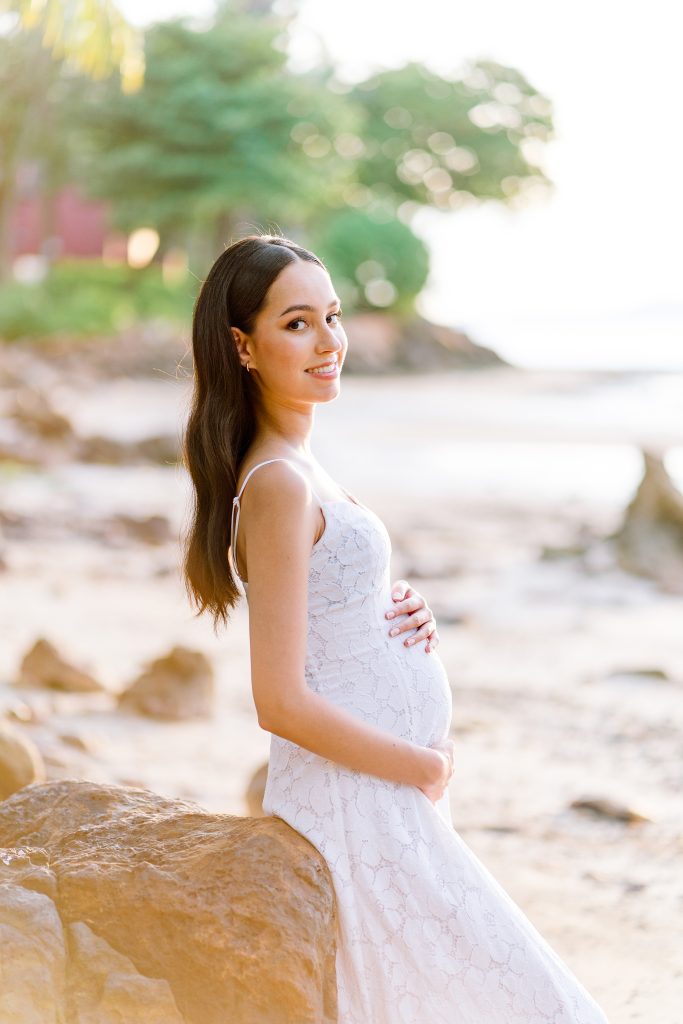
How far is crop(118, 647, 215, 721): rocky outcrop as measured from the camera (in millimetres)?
5438

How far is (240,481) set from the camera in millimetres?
2303

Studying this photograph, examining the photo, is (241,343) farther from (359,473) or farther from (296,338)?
(359,473)

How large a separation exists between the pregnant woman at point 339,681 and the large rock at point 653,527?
6.89 meters

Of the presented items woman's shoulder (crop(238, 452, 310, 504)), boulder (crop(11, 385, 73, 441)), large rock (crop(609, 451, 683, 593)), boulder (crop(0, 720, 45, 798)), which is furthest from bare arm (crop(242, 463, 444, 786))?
boulder (crop(11, 385, 73, 441))

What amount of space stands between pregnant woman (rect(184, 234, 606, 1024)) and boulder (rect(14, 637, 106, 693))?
339 centimetres

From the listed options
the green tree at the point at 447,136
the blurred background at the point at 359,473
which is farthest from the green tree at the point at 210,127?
the green tree at the point at 447,136

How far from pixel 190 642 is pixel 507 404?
17.4 m

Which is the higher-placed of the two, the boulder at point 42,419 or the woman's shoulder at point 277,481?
the woman's shoulder at point 277,481

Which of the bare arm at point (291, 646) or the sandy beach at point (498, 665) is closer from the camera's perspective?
the bare arm at point (291, 646)

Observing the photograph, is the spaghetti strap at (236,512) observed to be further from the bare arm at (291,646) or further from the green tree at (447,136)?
the green tree at (447,136)

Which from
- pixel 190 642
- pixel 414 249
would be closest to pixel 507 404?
pixel 414 249

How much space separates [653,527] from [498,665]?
286cm

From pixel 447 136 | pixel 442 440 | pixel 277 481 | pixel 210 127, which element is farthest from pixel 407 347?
pixel 277 481

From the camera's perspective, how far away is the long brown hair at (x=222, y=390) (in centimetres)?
235
